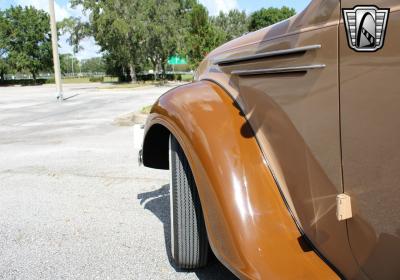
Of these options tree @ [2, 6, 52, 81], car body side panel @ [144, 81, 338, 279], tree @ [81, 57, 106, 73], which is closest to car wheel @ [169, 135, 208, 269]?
car body side panel @ [144, 81, 338, 279]

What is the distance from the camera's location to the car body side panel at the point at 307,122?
1.55 metres

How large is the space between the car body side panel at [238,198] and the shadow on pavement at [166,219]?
2.67 feet

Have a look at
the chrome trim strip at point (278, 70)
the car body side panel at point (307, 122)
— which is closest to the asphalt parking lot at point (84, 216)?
the car body side panel at point (307, 122)

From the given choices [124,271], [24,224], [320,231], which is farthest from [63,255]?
[320,231]

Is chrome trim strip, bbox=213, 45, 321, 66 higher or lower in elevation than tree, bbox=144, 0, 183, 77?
lower

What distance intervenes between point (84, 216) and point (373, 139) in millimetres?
3097

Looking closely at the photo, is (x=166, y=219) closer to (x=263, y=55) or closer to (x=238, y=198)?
(x=238, y=198)

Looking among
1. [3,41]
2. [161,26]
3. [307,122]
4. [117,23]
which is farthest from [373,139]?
[3,41]

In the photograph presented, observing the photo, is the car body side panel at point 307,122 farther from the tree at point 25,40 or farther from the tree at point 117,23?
the tree at point 25,40

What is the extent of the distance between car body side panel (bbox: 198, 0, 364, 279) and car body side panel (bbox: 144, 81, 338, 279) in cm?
7

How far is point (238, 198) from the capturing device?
2.00m

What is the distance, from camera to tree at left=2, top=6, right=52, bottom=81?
51.3 meters

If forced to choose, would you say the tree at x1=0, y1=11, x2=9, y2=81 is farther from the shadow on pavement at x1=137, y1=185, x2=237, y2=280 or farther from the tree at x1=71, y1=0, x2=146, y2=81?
the shadow on pavement at x1=137, y1=185, x2=237, y2=280

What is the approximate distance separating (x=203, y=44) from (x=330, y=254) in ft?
56.7
